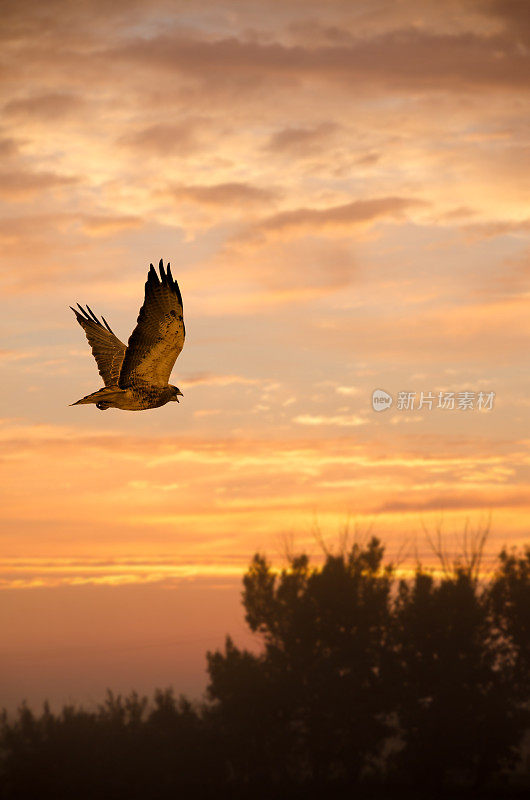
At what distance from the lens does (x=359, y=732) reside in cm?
6069

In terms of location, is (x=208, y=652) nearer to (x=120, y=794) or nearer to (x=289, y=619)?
(x=289, y=619)

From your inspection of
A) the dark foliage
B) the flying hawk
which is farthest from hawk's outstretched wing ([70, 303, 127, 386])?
the dark foliage

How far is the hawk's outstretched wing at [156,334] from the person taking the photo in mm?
16859

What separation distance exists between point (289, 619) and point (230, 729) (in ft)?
25.6

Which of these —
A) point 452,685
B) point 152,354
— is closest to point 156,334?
point 152,354

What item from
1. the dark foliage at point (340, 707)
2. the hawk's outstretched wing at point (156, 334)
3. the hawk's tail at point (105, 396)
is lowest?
the dark foliage at point (340, 707)

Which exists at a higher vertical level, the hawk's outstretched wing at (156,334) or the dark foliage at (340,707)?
the hawk's outstretched wing at (156,334)

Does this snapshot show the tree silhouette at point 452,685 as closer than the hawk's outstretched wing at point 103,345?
No

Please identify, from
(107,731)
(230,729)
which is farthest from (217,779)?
(107,731)

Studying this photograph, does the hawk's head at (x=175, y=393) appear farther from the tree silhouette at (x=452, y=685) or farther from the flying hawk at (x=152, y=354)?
the tree silhouette at (x=452, y=685)

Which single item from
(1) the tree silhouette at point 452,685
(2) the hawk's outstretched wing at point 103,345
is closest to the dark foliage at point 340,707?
(1) the tree silhouette at point 452,685

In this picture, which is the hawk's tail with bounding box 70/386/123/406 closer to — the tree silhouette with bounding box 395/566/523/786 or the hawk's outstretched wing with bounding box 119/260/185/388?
the hawk's outstretched wing with bounding box 119/260/185/388

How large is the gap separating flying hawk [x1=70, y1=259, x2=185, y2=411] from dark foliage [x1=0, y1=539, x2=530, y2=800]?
46.8 meters

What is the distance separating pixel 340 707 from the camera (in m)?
60.8
